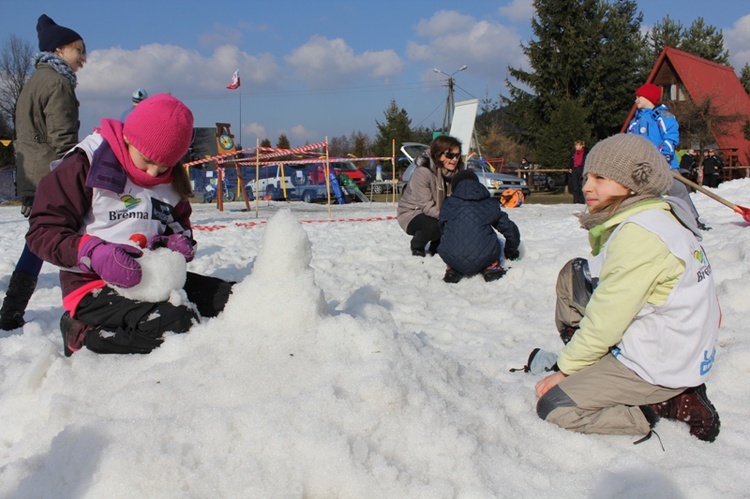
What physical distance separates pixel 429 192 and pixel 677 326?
4.18 m

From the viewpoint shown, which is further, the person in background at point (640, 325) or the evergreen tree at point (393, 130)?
the evergreen tree at point (393, 130)

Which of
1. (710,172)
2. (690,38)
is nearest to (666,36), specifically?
(690,38)

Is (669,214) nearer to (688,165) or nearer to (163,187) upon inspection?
(163,187)

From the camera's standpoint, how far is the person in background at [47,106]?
428cm

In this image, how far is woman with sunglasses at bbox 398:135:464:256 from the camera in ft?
19.9

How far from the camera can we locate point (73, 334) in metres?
2.71

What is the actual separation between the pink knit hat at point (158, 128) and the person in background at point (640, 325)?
1.83 metres

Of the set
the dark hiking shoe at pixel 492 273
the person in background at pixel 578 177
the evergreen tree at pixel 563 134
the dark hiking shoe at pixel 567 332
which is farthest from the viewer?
the evergreen tree at pixel 563 134

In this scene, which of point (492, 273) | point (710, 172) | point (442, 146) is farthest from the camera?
point (710, 172)

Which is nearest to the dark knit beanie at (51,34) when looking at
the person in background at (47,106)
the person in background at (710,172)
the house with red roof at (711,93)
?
the person in background at (47,106)

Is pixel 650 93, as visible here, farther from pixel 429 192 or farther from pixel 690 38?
pixel 690 38

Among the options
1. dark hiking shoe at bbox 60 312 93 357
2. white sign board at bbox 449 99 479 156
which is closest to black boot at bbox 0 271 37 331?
dark hiking shoe at bbox 60 312 93 357

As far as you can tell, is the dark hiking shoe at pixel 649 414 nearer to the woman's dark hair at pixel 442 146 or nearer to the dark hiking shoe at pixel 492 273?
the dark hiking shoe at pixel 492 273

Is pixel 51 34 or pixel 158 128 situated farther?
pixel 51 34
